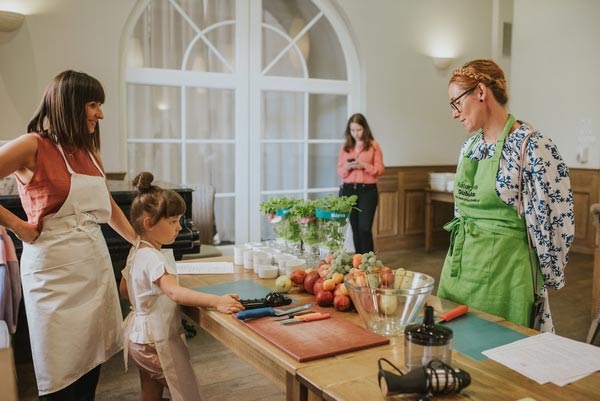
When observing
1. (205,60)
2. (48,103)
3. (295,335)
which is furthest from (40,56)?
(295,335)

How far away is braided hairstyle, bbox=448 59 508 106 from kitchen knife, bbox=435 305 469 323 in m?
0.76

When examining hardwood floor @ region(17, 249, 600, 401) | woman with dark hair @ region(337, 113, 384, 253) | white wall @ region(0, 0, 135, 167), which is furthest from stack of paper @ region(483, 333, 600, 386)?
white wall @ region(0, 0, 135, 167)

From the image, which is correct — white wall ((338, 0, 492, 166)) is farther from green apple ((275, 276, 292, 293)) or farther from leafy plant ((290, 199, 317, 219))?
green apple ((275, 276, 292, 293))

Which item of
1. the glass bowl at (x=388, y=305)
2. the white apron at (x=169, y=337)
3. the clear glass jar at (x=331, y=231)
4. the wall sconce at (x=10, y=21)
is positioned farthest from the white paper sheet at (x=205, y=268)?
the wall sconce at (x=10, y=21)

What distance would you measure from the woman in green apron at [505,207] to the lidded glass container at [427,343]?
826 millimetres

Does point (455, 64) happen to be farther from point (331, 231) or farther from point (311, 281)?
point (311, 281)

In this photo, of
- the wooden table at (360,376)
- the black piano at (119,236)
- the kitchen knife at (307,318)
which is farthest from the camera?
the black piano at (119,236)

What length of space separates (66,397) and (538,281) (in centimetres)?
186

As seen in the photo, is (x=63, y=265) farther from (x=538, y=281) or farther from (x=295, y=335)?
(x=538, y=281)

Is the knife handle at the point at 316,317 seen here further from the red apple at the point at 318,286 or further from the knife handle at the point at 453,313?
the knife handle at the point at 453,313

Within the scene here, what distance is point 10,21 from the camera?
4496 millimetres

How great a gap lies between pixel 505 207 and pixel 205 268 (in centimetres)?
122

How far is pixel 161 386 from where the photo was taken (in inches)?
86.6

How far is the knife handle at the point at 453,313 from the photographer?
1.71 metres
